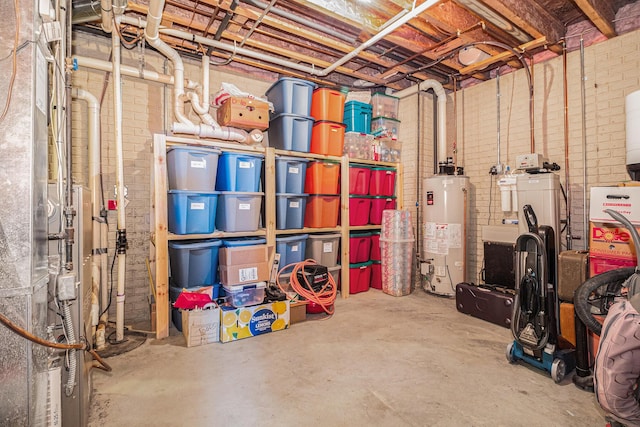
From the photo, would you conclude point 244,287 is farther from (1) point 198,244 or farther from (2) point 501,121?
(2) point 501,121

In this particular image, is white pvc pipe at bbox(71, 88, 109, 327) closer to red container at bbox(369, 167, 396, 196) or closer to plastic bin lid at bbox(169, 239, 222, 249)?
plastic bin lid at bbox(169, 239, 222, 249)

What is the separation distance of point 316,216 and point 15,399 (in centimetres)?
312

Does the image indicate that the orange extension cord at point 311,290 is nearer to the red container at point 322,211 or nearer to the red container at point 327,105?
the red container at point 322,211

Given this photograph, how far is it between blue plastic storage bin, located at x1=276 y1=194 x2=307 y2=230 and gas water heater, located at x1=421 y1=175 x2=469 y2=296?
1772mm

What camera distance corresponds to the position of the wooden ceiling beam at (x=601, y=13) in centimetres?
289

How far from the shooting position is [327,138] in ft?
13.2

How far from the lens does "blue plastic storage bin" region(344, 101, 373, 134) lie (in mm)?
4527

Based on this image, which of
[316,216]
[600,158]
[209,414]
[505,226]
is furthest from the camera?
[316,216]

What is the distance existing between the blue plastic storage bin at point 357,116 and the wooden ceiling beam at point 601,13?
2.41m

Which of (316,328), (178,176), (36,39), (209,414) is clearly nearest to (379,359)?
Answer: (316,328)

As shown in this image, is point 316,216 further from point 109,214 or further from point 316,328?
point 109,214

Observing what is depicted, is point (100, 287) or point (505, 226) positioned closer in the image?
point (100, 287)

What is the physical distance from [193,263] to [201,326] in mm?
604

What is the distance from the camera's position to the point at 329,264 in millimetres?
4105
